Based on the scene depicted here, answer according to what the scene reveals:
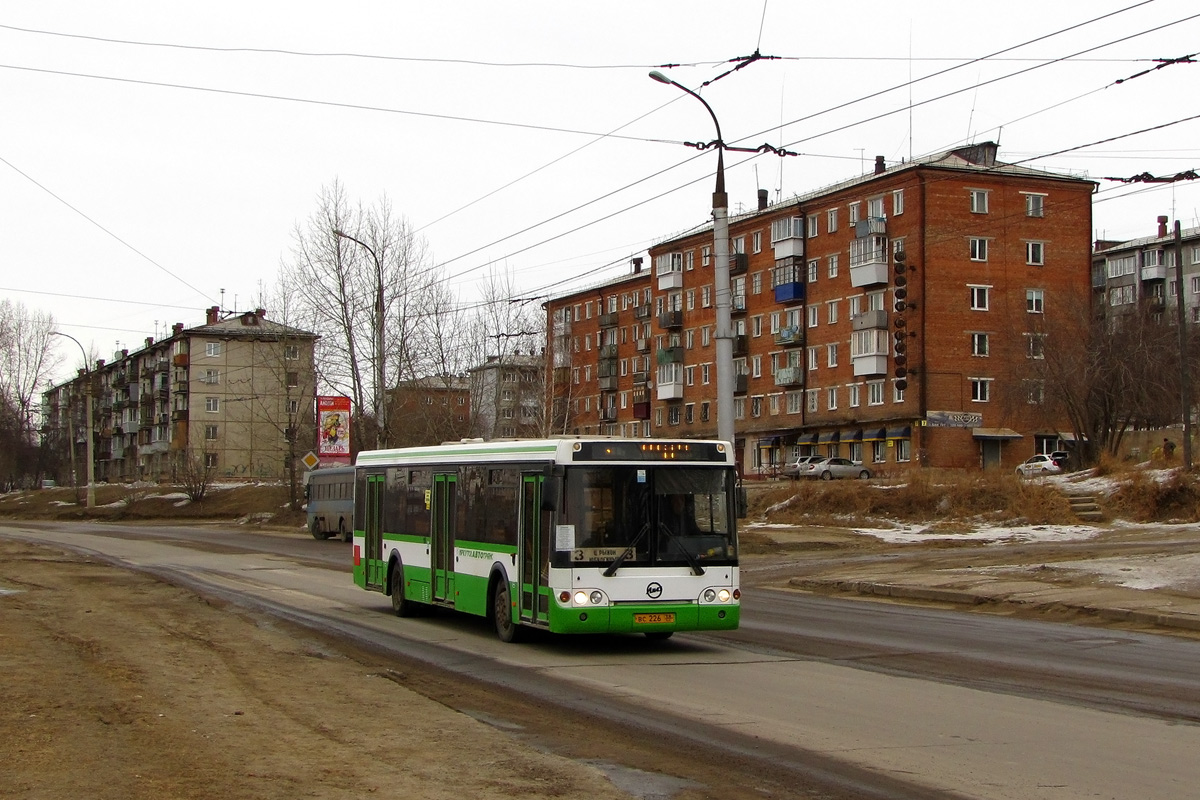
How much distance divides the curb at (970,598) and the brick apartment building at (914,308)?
37.3m

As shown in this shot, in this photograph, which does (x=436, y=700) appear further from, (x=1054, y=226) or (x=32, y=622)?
(x=1054, y=226)

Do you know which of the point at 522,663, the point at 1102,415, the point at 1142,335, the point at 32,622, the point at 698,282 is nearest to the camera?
the point at 522,663

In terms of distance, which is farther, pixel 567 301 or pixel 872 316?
pixel 567 301

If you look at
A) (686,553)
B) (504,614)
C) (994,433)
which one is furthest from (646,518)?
(994,433)

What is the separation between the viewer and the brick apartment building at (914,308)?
2699 inches

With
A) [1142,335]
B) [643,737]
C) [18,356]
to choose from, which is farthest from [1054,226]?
[18,356]

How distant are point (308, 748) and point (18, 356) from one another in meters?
103

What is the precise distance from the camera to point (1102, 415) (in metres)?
52.6

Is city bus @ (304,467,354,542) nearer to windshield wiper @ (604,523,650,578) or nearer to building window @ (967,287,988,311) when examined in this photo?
windshield wiper @ (604,523,650,578)

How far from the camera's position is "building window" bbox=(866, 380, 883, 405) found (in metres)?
72.1

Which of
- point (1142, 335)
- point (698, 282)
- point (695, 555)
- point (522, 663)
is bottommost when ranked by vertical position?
point (522, 663)

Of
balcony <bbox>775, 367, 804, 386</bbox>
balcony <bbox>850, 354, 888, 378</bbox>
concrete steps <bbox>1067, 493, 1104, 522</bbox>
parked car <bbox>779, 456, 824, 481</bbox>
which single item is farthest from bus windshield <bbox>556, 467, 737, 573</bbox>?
balcony <bbox>775, 367, 804, 386</bbox>

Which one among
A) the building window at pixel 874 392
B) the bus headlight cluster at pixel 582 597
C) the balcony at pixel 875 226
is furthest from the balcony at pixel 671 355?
the bus headlight cluster at pixel 582 597

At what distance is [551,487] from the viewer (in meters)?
14.5
